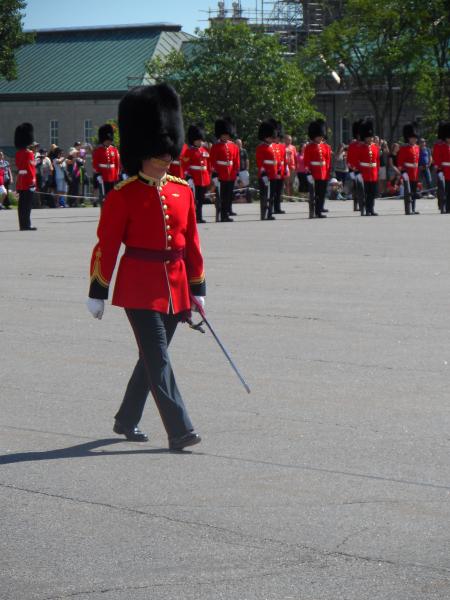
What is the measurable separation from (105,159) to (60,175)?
12.2m

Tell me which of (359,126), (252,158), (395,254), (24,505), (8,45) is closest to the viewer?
(24,505)

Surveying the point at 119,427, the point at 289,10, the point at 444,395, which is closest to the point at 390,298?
the point at 444,395

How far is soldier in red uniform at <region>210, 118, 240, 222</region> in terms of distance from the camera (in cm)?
3166

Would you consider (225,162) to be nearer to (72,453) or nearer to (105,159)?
(105,159)

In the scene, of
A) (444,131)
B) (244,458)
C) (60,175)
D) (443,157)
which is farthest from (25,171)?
(244,458)

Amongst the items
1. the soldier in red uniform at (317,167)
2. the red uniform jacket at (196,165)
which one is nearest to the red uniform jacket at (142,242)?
the red uniform jacket at (196,165)

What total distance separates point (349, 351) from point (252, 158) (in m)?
53.3

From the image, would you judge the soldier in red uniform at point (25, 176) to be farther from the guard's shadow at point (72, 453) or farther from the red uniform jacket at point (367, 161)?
the guard's shadow at point (72, 453)

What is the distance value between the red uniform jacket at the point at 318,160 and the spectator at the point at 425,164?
12803mm

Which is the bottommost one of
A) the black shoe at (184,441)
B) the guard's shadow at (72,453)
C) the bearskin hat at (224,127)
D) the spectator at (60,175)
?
the spectator at (60,175)

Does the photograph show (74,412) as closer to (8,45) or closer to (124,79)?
(8,45)

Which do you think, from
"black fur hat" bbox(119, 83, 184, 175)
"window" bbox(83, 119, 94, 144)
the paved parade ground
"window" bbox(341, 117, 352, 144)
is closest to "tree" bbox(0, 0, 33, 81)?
"window" bbox(83, 119, 94, 144)

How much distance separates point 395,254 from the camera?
805 inches

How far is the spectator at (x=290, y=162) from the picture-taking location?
41.8 m
